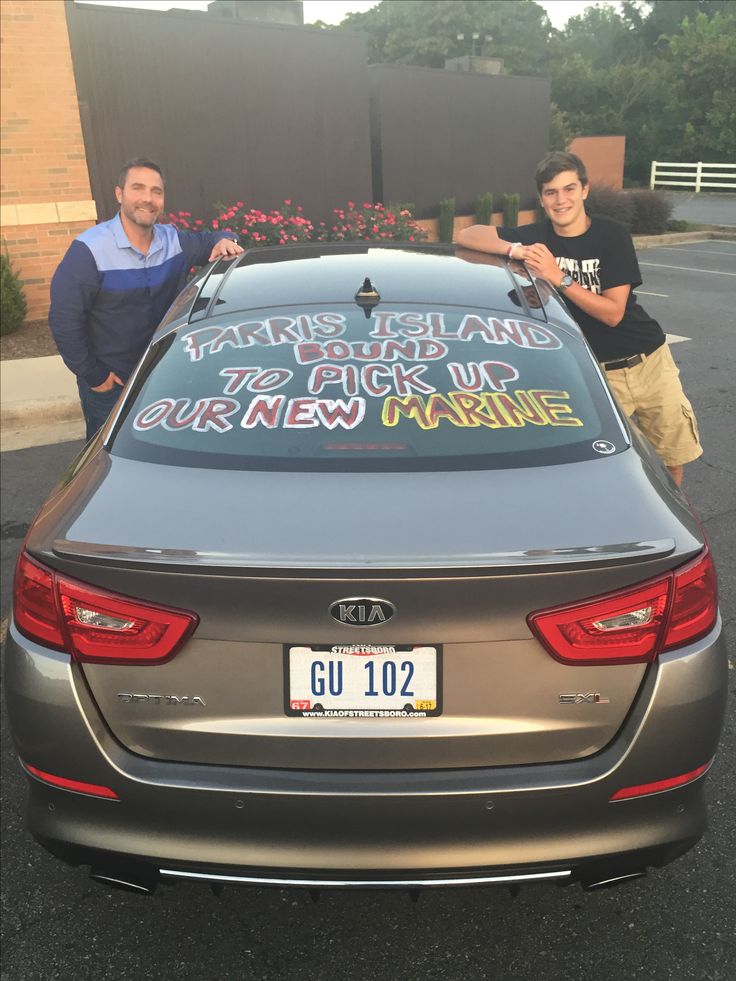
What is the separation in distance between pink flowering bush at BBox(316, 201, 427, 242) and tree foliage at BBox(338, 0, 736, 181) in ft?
59.1

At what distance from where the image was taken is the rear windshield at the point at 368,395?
224 centimetres

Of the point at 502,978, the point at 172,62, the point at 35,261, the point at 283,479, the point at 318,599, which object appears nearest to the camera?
the point at 318,599

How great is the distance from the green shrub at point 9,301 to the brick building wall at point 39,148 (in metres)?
0.68

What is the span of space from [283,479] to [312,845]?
2.63 ft

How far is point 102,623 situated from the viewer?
1883mm

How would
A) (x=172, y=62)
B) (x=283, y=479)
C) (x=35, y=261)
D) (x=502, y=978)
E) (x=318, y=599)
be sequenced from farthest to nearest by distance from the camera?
(x=172, y=62)
(x=35, y=261)
(x=502, y=978)
(x=283, y=479)
(x=318, y=599)

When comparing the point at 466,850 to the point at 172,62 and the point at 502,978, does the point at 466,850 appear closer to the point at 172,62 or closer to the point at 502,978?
the point at 502,978

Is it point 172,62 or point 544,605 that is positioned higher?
→ point 172,62

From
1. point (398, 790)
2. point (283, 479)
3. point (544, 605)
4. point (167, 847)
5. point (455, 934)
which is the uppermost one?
point (283, 479)

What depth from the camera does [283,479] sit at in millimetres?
2109

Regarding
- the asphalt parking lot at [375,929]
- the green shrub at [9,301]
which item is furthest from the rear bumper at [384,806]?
the green shrub at [9,301]

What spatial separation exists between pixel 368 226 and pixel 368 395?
13171 millimetres

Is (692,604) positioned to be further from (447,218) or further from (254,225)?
(447,218)

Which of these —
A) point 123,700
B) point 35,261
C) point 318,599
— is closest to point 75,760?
point 123,700
